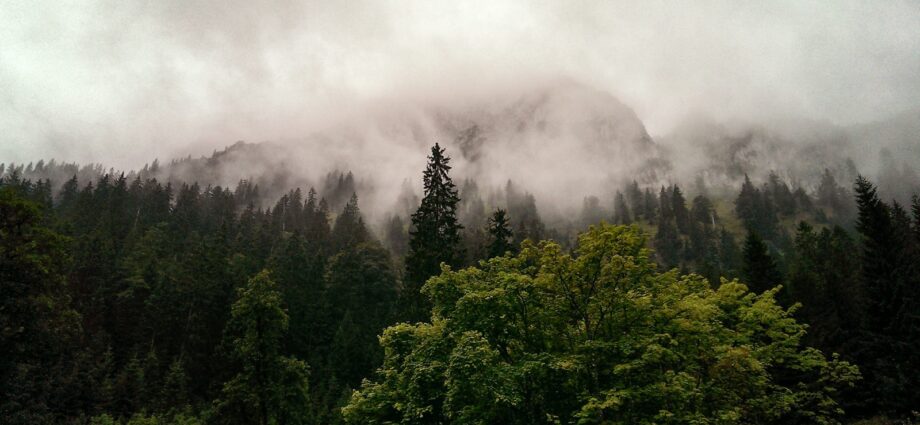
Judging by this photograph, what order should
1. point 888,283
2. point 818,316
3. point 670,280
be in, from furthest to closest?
point 818,316 → point 888,283 → point 670,280

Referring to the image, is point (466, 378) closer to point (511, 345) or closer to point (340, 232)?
point (511, 345)

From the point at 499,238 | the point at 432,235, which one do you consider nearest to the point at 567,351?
the point at 432,235

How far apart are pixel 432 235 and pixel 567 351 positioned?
20927mm

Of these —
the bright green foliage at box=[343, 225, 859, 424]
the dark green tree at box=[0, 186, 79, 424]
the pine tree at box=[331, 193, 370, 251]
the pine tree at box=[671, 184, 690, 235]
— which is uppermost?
the pine tree at box=[671, 184, 690, 235]

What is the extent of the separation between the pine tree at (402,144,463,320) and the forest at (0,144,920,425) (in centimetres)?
18

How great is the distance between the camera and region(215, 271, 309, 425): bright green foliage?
33.8 metres

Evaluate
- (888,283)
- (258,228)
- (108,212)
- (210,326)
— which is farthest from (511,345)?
(108,212)

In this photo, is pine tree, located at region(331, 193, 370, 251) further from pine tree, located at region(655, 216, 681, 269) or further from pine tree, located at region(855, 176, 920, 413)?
pine tree, located at region(655, 216, 681, 269)

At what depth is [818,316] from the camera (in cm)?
4859

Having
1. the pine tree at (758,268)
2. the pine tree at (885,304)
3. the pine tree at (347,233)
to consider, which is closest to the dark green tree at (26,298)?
the pine tree at (885,304)

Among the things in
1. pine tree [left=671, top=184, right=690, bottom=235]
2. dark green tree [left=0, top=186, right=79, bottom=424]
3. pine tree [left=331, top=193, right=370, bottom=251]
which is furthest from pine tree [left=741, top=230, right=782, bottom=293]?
pine tree [left=671, top=184, right=690, bottom=235]

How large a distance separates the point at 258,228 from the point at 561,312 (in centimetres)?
11521

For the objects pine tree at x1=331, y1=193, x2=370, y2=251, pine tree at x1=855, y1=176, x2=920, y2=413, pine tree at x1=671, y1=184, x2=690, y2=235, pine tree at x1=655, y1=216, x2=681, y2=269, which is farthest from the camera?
pine tree at x1=671, y1=184, x2=690, y2=235

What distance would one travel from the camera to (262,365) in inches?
1358
